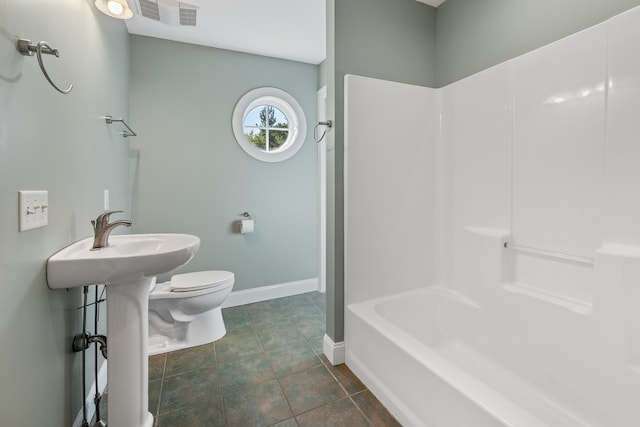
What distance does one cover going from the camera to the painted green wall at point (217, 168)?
2574 mm

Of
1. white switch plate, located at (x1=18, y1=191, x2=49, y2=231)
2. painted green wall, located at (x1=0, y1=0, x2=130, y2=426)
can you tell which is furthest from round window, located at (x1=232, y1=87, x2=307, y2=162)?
white switch plate, located at (x1=18, y1=191, x2=49, y2=231)

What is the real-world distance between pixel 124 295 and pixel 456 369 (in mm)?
1435

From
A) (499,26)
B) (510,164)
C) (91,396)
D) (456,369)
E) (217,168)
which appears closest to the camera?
(456,369)

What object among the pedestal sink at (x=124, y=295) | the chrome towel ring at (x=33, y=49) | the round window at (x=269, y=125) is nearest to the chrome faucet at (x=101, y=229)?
the pedestal sink at (x=124, y=295)

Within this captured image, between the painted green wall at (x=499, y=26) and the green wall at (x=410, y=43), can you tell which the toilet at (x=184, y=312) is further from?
the painted green wall at (x=499, y=26)

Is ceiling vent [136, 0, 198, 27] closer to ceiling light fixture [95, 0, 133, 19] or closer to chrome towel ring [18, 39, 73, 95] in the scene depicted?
ceiling light fixture [95, 0, 133, 19]

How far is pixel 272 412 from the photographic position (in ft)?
5.07

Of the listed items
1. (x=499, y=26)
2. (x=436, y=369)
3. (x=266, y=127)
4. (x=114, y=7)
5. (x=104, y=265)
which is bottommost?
(x=436, y=369)

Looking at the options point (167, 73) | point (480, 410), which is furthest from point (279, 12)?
point (480, 410)

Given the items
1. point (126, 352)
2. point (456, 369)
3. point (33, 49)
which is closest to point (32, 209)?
point (33, 49)

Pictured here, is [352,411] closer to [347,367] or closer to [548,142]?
[347,367]

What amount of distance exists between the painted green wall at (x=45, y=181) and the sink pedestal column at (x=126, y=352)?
166 millimetres

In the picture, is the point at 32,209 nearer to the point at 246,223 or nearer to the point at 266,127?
the point at 246,223

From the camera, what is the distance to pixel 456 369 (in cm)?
122
